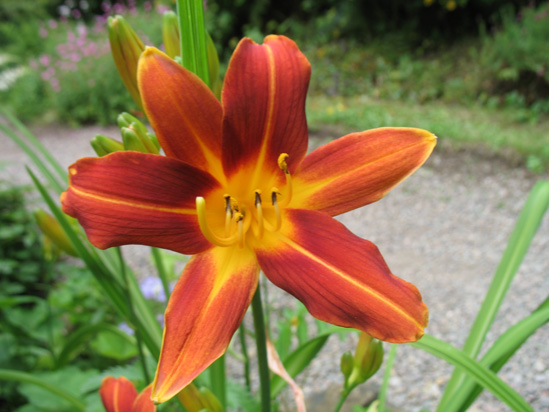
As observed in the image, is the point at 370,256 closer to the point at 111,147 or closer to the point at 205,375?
the point at 111,147

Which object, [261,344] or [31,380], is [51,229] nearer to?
[31,380]

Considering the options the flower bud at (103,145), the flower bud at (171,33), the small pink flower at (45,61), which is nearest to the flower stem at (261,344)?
the flower bud at (103,145)

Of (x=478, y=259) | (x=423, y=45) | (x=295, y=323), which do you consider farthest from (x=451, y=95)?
(x=295, y=323)

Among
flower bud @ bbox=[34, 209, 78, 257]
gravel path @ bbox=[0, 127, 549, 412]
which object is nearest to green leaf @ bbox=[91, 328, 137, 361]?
gravel path @ bbox=[0, 127, 549, 412]

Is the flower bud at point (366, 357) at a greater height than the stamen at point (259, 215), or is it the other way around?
the stamen at point (259, 215)

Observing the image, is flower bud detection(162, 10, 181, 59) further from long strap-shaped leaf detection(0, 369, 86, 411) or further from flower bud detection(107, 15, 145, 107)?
long strap-shaped leaf detection(0, 369, 86, 411)

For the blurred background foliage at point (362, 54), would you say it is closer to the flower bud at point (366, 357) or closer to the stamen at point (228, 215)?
the flower bud at point (366, 357)

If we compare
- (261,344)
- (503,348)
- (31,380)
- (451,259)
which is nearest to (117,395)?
(261,344)
